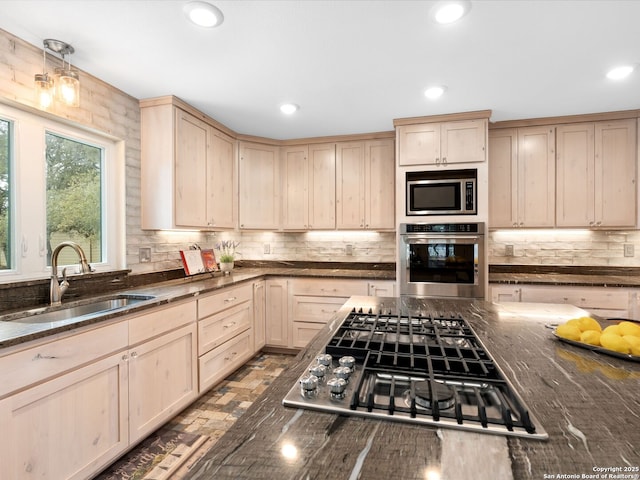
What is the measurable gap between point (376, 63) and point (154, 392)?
8.45ft

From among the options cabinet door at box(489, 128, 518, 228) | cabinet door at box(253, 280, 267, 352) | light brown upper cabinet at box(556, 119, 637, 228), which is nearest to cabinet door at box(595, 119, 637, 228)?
light brown upper cabinet at box(556, 119, 637, 228)

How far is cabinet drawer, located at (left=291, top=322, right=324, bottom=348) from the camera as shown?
365 cm

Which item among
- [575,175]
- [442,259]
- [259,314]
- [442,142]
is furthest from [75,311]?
[575,175]

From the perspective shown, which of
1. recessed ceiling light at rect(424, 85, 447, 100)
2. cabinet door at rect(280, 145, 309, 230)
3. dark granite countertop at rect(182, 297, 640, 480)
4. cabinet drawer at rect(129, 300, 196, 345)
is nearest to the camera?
dark granite countertop at rect(182, 297, 640, 480)

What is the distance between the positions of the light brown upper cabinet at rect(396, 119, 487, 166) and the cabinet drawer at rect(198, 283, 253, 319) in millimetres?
1998

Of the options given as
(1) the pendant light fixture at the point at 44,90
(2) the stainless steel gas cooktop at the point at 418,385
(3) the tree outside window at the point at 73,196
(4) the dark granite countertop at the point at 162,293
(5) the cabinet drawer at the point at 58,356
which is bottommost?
(5) the cabinet drawer at the point at 58,356

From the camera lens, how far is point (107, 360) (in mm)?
1772

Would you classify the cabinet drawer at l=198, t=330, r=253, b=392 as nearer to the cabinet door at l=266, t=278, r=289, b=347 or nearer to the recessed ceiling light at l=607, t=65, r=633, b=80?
the cabinet door at l=266, t=278, r=289, b=347

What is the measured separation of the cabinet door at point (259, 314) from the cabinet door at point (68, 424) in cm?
Result: 168

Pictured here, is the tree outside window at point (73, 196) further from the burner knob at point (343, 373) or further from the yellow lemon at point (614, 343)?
the yellow lemon at point (614, 343)

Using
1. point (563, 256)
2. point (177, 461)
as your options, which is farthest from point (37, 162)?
point (563, 256)

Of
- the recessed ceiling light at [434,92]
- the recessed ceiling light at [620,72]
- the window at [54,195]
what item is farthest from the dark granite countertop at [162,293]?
the recessed ceiling light at [620,72]

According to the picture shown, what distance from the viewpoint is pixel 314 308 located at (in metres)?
3.63

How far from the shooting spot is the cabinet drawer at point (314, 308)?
140 inches
